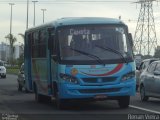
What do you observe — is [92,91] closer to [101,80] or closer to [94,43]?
[101,80]

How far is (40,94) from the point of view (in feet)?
72.7

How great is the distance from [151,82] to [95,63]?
447 cm

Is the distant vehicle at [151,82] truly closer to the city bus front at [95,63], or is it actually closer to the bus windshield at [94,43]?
A: the city bus front at [95,63]

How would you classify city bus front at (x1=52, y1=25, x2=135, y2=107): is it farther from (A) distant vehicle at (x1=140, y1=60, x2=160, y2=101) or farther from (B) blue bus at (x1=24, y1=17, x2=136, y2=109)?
(A) distant vehicle at (x1=140, y1=60, x2=160, y2=101)

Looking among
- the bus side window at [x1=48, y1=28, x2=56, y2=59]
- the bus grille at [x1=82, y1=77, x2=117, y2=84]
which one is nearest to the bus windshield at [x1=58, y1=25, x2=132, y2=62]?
the bus side window at [x1=48, y1=28, x2=56, y2=59]

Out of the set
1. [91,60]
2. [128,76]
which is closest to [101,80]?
[91,60]

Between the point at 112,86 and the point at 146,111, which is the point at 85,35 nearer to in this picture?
the point at 112,86

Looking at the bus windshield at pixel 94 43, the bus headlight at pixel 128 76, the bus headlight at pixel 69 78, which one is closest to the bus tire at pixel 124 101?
the bus headlight at pixel 128 76

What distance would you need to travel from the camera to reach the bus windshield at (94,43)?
17.9 m

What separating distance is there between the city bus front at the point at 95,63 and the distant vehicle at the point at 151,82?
9.47 feet

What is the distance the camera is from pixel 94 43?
18.1 metres

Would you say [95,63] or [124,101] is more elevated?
[95,63]

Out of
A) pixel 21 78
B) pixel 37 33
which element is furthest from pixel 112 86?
pixel 21 78

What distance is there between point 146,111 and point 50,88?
381 centimetres
